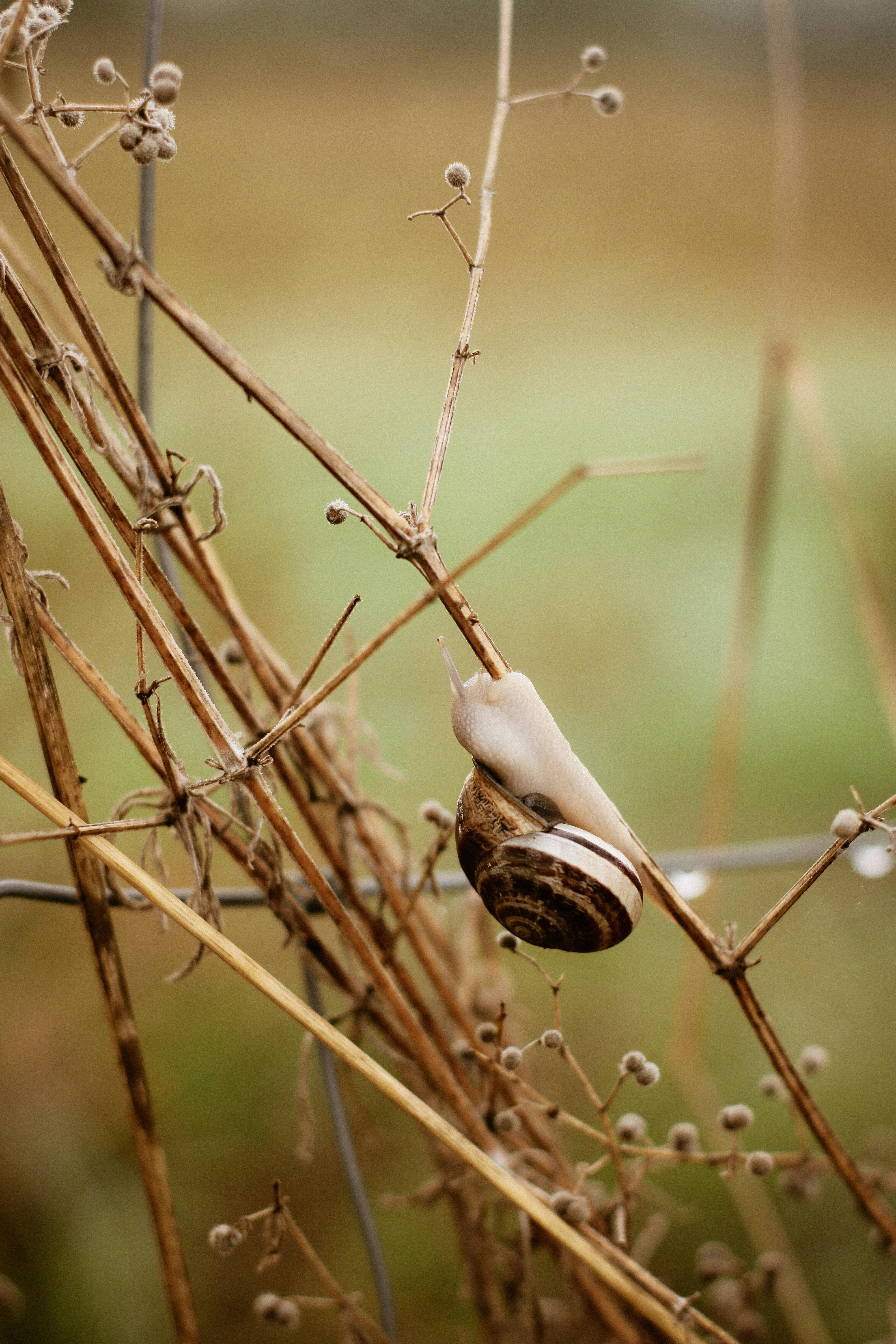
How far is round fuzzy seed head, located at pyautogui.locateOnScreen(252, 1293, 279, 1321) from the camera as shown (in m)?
0.42

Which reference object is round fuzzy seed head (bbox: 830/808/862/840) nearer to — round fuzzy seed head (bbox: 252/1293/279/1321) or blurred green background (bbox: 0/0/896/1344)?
round fuzzy seed head (bbox: 252/1293/279/1321)

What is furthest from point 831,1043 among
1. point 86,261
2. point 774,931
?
point 86,261

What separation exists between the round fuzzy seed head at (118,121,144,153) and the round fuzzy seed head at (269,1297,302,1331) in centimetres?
48

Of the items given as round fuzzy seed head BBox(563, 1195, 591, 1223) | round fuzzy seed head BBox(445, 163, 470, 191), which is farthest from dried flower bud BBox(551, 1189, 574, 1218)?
round fuzzy seed head BBox(445, 163, 470, 191)

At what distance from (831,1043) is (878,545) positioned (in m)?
0.93

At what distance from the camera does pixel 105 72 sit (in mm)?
321

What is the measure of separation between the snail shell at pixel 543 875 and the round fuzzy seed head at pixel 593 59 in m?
0.30

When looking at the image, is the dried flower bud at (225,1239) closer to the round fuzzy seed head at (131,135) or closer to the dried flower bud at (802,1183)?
the dried flower bud at (802,1183)

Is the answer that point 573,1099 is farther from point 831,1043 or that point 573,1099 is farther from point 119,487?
point 119,487

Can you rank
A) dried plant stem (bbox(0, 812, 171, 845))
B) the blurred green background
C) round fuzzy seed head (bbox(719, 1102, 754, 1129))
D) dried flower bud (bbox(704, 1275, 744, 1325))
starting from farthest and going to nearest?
the blurred green background, dried flower bud (bbox(704, 1275, 744, 1325)), round fuzzy seed head (bbox(719, 1102, 754, 1129)), dried plant stem (bbox(0, 812, 171, 845))

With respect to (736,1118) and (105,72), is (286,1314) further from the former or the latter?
(105,72)

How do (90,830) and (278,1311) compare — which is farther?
(278,1311)

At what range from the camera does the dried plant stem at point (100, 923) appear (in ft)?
1.07

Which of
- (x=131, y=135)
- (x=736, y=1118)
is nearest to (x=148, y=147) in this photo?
(x=131, y=135)
